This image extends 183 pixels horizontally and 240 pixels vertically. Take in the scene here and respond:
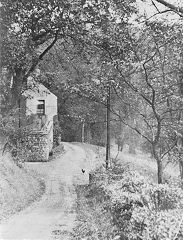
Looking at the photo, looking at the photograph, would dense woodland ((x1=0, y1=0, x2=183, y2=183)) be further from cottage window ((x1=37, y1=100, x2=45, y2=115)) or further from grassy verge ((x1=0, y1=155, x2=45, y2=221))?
cottage window ((x1=37, y1=100, x2=45, y2=115))

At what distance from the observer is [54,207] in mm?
13977

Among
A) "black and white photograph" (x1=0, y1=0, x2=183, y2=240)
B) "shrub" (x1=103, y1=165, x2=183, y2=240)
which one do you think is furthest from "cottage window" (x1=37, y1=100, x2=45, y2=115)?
"shrub" (x1=103, y1=165, x2=183, y2=240)

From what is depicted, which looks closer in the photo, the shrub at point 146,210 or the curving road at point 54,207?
the shrub at point 146,210

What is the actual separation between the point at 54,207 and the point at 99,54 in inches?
227

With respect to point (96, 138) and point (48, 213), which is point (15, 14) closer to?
point (48, 213)

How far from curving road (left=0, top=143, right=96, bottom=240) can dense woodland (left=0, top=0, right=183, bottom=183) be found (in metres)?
3.17

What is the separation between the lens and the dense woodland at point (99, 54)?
38.7ft

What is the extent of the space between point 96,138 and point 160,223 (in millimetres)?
21206

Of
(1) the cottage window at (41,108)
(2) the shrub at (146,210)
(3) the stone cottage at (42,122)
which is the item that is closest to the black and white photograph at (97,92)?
(2) the shrub at (146,210)

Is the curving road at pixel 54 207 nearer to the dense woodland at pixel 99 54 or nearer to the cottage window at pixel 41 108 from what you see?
the dense woodland at pixel 99 54

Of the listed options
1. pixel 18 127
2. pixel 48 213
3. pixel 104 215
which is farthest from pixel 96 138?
pixel 104 215

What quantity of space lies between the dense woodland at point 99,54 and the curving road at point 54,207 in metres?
3.17

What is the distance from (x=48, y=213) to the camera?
501 inches

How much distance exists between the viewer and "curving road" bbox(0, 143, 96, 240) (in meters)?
9.54
